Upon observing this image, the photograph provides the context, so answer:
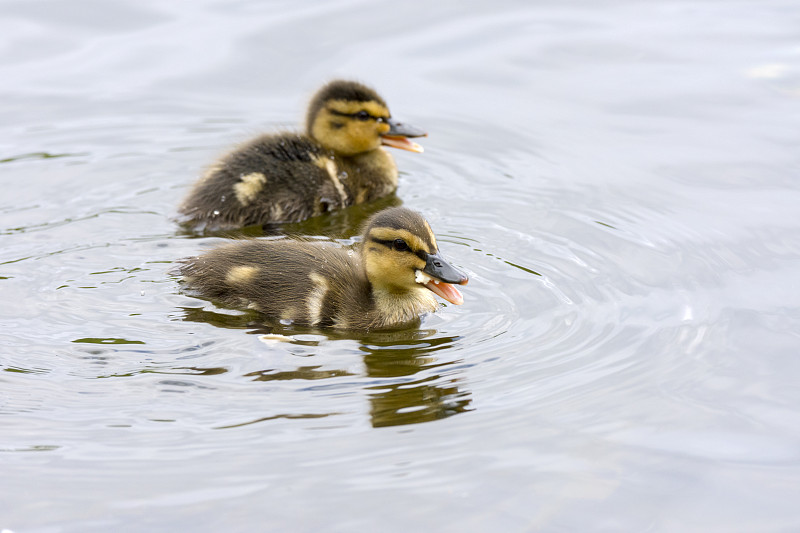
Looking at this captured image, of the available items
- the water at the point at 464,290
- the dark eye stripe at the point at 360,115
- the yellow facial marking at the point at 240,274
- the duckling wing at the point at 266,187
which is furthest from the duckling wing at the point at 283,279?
the dark eye stripe at the point at 360,115

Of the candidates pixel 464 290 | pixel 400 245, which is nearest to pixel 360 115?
pixel 464 290

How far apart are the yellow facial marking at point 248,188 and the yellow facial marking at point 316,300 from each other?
49.0 inches

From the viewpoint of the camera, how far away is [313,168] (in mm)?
6090

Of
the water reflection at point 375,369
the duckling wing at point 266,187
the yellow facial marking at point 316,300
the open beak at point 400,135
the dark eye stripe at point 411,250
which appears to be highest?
the open beak at point 400,135

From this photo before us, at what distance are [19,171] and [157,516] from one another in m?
3.53

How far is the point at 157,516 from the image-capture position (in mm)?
3393

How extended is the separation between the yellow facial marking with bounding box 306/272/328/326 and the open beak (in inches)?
73.7

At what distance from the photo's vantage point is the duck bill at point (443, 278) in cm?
464

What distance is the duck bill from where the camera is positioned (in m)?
4.64

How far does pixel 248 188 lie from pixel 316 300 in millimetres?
1328

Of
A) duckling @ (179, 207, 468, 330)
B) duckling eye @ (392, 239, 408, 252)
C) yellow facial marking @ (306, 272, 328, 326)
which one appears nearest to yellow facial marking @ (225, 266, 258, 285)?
duckling @ (179, 207, 468, 330)

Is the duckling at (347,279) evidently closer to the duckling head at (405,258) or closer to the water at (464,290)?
the duckling head at (405,258)

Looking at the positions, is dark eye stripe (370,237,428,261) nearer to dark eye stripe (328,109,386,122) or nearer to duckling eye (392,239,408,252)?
duckling eye (392,239,408,252)

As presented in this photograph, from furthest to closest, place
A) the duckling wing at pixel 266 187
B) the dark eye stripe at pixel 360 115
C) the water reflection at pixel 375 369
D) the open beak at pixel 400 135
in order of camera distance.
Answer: the open beak at pixel 400 135, the dark eye stripe at pixel 360 115, the duckling wing at pixel 266 187, the water reflection at pixel 375 369
